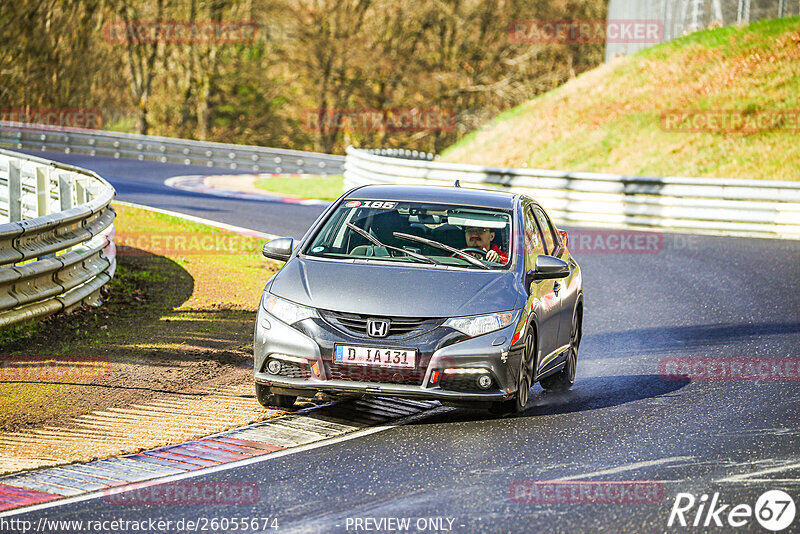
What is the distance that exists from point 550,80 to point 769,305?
4456cm

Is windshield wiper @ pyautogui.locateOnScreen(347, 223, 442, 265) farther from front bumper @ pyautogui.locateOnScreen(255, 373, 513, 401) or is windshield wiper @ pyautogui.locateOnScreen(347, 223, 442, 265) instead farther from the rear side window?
the rear side window

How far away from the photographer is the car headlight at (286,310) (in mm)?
7523

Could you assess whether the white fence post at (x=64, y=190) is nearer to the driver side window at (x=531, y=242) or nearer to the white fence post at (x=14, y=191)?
the white fence post at (x=14, y=191)

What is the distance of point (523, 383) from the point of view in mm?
7938

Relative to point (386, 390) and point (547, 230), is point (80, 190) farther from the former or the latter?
point (386, 390)

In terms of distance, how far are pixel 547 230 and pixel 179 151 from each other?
33.8 meters

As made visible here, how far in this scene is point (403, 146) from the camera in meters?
61.7

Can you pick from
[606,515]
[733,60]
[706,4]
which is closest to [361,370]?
[606,515]

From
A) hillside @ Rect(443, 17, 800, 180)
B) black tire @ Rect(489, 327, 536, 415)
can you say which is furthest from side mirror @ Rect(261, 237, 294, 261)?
hillside @ Rect(443, 17, 800, 180)

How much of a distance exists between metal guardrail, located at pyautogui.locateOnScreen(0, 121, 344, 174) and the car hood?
33539mm

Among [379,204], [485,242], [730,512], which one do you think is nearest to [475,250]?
[485,242]

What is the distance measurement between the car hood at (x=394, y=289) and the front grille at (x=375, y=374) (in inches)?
14.2

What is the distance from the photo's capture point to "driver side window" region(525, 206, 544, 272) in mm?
8508

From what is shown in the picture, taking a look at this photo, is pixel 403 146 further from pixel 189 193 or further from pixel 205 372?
pixel 205 372
